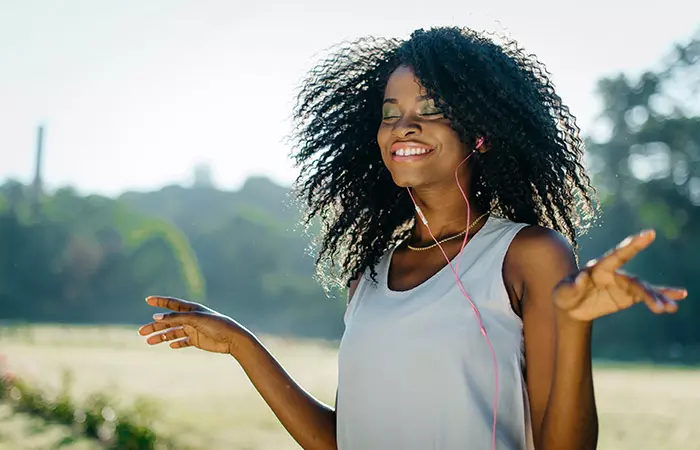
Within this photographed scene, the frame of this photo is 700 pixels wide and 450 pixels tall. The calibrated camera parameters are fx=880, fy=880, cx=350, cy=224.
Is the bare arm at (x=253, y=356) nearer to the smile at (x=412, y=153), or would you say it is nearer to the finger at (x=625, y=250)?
the smile at (x=412, y=153)

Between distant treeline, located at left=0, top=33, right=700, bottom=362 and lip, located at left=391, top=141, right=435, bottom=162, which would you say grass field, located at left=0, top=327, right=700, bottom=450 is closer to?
distant treeline, located at left=0, top=33, right=700, bottom=362

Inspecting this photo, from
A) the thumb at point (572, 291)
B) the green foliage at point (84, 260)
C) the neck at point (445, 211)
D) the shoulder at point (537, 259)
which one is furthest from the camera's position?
the green foliage at point (84, 260)

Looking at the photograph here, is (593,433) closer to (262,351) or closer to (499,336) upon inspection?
(499,336)

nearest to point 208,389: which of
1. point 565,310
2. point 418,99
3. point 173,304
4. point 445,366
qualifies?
point 173,304

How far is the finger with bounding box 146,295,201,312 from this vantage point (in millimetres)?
2199

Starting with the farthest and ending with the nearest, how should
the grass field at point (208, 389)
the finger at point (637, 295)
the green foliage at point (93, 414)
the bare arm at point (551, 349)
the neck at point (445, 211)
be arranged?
the grass field at point (208, 389) < the green foliage at point (93, 414) < the neck at point (445, 211) < the bare arm at point (551, 349) < the finger at point (637, 295)

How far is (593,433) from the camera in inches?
64.3

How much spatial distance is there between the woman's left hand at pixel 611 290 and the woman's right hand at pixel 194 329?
0.97 m

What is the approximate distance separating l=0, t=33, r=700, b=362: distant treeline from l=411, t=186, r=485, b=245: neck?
17.0 meters

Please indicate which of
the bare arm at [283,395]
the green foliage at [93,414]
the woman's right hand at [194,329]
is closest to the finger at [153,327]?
the woman's right hand at [194,329]

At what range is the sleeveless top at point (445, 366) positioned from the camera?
1.79 metres

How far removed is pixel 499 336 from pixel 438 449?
0.27m

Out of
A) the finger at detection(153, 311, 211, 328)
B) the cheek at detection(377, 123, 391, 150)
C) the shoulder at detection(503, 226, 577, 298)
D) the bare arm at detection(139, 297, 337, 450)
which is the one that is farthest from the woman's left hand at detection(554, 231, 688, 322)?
the finger at detection(153, 311, 211, 328)

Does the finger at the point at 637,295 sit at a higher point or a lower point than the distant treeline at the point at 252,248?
higher
